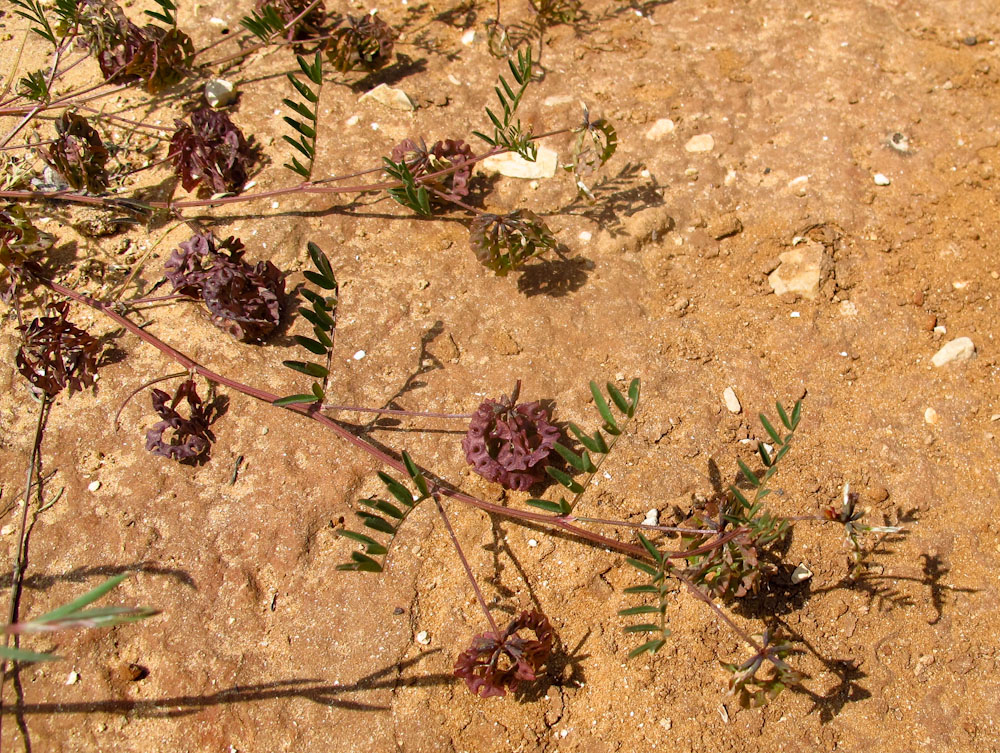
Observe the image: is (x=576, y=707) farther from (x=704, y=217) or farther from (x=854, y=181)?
(x=854, y=181)

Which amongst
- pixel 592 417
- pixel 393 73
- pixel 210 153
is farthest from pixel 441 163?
pixel 592 417

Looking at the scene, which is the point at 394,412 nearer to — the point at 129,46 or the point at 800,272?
the point at 800,272

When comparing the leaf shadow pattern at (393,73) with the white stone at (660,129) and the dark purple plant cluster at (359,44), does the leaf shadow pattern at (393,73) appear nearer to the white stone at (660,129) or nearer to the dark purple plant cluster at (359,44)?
the dark purple plant cluster at (359,44)

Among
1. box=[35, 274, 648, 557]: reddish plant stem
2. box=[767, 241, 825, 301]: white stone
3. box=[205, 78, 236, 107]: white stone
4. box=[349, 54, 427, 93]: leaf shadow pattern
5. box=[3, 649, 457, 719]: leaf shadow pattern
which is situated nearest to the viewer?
box=[3, 649, 457, 719]: leaf shadow pattern

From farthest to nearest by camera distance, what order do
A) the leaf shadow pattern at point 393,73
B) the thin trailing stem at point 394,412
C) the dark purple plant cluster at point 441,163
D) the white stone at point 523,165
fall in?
1. the leaf shadow pattern at point 393,73
2. the white stone at point 523,165
3. the dark purple plant cluster at point 441,163
4. the thin trailing stem at point 394,412

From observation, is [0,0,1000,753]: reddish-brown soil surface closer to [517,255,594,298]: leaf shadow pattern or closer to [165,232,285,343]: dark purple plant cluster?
[517,255,594,298]: leaf shadow pattern

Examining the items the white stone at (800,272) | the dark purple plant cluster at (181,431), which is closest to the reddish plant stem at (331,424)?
the dark purple plant cluster at (181,431)

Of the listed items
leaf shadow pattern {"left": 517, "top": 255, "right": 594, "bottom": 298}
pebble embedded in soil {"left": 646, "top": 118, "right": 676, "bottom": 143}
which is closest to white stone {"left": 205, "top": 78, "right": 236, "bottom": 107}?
leaf shadow pattern {"left": 517, "top": 255, "right": 594, "bottom": 298}
